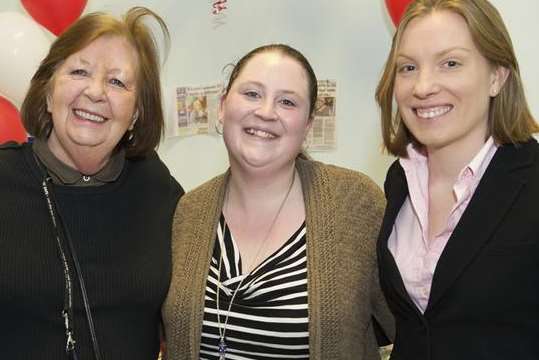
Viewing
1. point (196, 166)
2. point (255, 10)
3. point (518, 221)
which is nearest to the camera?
point (518, 221)

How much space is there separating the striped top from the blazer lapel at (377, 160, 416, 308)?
0.22 metres

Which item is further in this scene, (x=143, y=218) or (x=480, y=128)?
(x=143, y=218)

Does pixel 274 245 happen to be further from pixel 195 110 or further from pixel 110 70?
pixel 195 110

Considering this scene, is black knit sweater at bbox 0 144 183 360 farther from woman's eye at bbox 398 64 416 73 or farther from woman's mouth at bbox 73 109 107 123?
woman's eye at bbox 398 64 416 73

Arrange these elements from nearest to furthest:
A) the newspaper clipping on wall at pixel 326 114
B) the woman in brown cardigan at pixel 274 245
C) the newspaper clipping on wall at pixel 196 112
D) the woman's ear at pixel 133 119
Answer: the woman in brown cardigan at pixel 274 245, the woman's ear at pixel 133 119, the newspaper clipping on wall at pixel 326 114, the newspaper clipping on wall at pixel 196 112

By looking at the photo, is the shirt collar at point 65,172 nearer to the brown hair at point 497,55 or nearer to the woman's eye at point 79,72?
the woman's eye at point 79,72

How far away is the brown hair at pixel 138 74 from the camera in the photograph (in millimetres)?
1758

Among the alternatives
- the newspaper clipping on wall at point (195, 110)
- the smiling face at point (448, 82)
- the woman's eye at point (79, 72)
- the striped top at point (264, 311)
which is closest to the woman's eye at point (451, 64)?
the smiling face at point (448, 82)

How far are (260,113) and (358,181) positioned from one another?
15.0 inches

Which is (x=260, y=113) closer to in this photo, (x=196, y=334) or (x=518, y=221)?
(x=196, y=334)

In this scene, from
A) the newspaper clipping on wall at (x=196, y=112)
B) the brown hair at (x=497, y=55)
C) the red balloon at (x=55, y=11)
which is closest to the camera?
the brown hair at (x=497, y=55)

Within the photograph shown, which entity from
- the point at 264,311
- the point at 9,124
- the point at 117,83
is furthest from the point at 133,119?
the point at 9,124

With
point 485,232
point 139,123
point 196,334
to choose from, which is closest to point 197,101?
point 139,123

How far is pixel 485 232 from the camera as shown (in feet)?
4.40
